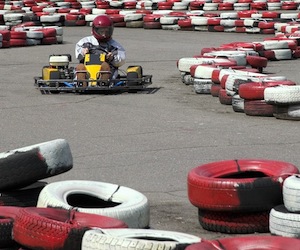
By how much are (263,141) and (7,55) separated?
8.92 m

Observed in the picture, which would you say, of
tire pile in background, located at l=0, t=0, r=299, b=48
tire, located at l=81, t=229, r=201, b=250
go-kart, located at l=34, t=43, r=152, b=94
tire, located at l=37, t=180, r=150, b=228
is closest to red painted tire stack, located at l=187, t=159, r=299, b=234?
tire, located at l=37, t=180, r=150, b=228

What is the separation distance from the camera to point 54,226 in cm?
392

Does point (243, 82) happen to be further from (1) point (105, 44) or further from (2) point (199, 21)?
(2) point (199, 21)

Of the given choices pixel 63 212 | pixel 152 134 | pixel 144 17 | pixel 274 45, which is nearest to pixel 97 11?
pixel 144 17

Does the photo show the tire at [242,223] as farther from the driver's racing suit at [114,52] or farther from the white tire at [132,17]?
the white tire at [132,17]

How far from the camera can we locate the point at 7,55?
1560cm

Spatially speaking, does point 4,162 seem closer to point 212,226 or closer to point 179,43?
point 212,226

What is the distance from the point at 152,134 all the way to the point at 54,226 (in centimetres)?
396

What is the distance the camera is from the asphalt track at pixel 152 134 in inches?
236

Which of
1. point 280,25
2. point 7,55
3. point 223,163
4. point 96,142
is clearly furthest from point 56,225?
point 280,25

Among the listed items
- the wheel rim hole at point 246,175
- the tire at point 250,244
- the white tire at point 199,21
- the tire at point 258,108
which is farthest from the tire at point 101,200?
the white tire at point 199,21

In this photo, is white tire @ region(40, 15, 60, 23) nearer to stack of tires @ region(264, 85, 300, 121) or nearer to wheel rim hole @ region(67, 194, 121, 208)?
stack of tires @ region(264, 85, 300, 121)

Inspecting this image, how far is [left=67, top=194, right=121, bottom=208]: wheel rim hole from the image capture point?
4.80 metres

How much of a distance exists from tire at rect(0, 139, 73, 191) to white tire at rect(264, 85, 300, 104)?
140 inches
